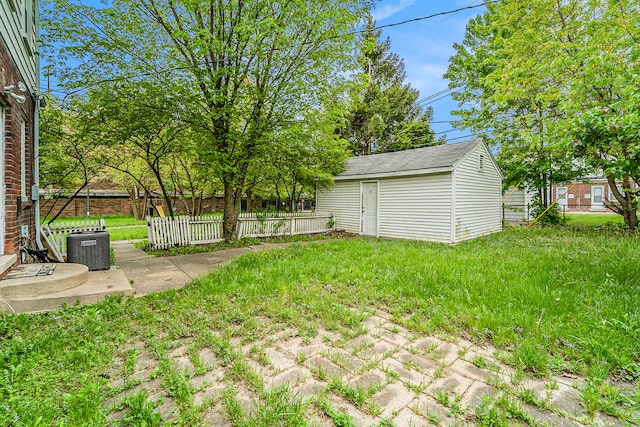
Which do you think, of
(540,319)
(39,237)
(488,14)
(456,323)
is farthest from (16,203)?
(488,14)

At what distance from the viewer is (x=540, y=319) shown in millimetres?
3090

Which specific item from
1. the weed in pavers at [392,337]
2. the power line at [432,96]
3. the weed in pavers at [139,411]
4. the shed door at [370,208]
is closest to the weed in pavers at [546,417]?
the weed in pavers at [392,337]

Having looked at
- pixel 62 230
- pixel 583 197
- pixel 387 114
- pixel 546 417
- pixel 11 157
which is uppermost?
pixel 387 114

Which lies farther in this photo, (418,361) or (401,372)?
(418,361)

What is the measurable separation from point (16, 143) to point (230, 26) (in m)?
5.14

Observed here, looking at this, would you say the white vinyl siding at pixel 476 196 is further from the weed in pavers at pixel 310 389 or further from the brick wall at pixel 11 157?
the brick wall at pixel 11 157

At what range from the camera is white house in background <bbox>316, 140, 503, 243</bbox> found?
9078mm

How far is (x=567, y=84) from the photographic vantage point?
954 centimetres

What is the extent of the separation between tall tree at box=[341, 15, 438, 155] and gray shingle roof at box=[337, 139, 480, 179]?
10157 mm

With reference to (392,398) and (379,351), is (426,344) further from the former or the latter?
(392,398)

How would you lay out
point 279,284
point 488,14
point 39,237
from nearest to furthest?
point 279,284 < point 39,237 < point 488,14

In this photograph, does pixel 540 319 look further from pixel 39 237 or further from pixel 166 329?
pixel 39 237

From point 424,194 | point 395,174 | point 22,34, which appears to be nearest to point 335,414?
point 22,34

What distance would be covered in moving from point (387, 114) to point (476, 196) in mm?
14044
